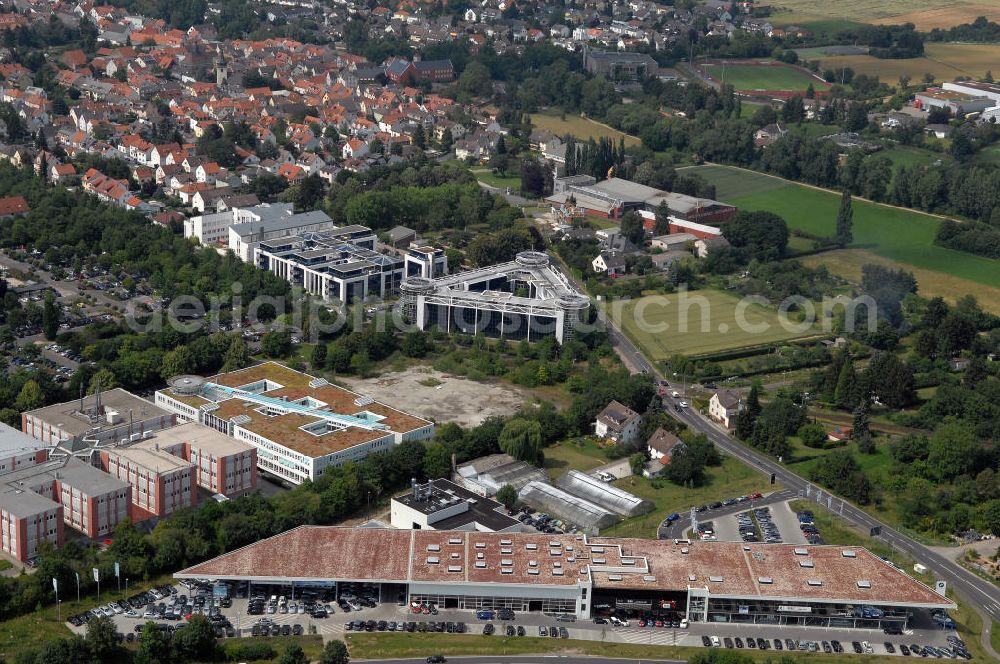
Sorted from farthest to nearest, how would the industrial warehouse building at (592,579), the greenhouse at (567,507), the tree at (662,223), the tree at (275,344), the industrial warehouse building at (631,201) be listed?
the industrial warehouse building at (631,201), the tree at (662,223), the tree at (275,344), the greenhouse at (567,507), the industrial warehouse building at (592,579)

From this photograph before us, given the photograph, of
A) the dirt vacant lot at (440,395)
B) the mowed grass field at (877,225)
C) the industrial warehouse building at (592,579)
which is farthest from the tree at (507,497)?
the mowed grass field at (877,225)

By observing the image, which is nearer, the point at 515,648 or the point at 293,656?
the point at 293,656

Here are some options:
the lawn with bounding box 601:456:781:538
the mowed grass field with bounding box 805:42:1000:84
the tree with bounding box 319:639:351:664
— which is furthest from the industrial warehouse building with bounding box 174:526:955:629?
the mowed grass field with bounding box 805:42:1000:84

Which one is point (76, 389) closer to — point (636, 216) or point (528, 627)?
point (528, 627)

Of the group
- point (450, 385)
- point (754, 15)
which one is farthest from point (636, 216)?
point (754, 15)

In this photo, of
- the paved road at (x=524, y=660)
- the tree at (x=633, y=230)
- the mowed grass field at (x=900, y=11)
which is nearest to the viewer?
the paved road at (x=524, y=660)

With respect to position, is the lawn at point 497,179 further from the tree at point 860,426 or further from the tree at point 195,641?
the tree at point 195,641

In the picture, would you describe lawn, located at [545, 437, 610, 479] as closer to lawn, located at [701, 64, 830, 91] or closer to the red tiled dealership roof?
the red tiled dealership roof

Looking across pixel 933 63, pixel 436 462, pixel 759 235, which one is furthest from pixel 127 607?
pixel 933 63

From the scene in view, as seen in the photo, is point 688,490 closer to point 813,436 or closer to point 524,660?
point 813,436
